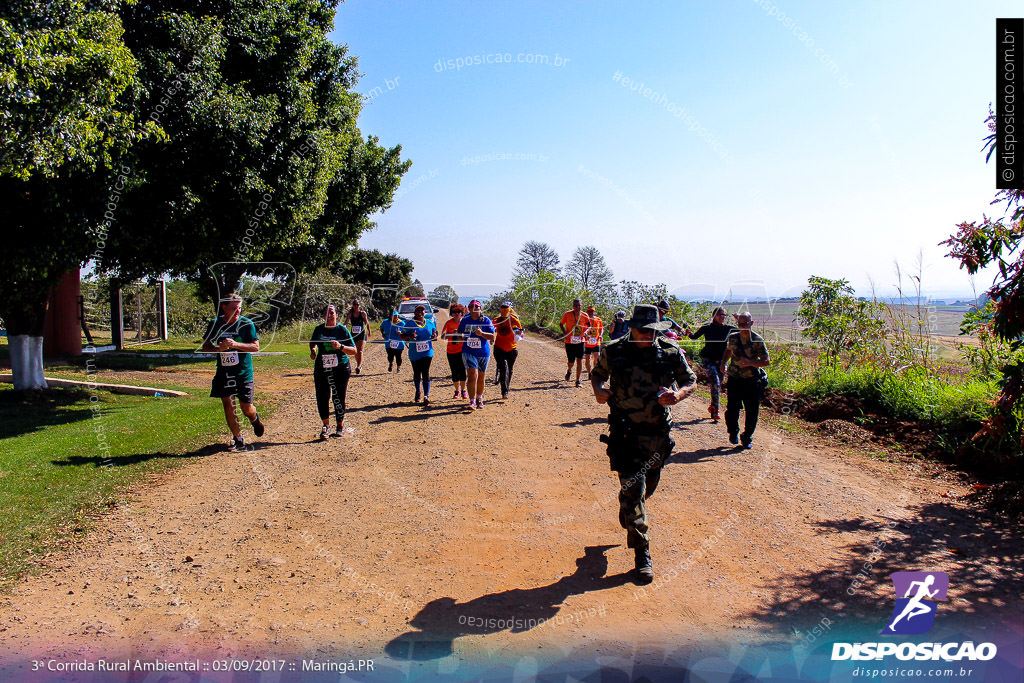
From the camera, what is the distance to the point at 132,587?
4859 millimetres

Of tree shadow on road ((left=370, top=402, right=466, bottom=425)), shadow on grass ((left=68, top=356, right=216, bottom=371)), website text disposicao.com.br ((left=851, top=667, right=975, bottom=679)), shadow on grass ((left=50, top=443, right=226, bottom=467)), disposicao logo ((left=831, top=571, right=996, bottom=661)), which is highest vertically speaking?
shadow on grass ((left=68, top=356, right=216, bottom=371))

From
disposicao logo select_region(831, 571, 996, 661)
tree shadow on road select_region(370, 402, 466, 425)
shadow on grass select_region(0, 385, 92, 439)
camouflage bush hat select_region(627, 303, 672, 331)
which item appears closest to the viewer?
disposicao logo select_region(831, 571, 996, 661)

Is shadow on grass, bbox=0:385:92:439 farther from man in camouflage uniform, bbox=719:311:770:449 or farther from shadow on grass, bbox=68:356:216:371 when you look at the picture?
man in camouflage uniform, bbox=719:311:770:449

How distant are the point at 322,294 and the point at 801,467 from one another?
26794 mm

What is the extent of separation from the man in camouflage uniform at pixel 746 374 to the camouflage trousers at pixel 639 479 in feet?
13.4

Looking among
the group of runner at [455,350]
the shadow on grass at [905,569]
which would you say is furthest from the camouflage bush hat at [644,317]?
the shadow on grass at [905,569]

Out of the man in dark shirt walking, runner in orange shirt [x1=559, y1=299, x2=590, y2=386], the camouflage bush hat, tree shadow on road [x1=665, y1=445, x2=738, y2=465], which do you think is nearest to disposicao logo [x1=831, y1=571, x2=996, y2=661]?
the camouflage bush hat

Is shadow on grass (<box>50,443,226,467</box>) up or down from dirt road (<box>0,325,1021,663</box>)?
up

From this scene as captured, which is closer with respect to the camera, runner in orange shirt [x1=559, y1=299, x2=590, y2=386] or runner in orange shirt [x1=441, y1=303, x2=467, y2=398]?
runner in orange shirt [x1=441, y1=303, x2=467, y2=398]

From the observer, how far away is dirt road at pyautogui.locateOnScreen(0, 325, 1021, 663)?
420 cm

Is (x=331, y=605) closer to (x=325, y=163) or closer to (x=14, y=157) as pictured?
(x=14, y=157)

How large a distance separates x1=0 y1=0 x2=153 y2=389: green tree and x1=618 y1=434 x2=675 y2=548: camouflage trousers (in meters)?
7.98

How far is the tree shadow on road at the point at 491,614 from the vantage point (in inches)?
159

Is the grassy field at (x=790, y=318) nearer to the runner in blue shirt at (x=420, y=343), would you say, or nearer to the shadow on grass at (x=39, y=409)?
the runner in blue shirt at (x=420, y=343)
